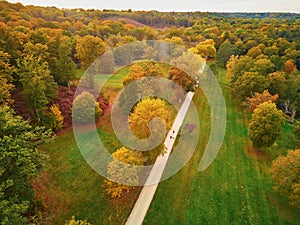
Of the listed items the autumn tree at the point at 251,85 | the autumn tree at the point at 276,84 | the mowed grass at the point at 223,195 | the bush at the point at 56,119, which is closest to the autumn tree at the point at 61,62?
the bush at the point at 56,119

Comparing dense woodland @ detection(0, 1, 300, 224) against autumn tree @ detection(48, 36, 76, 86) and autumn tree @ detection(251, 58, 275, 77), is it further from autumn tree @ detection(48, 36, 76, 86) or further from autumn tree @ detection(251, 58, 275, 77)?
autumn tree @ detection(251, 58, 275, 77)

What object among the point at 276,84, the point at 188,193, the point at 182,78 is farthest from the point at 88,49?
the point at 276,84

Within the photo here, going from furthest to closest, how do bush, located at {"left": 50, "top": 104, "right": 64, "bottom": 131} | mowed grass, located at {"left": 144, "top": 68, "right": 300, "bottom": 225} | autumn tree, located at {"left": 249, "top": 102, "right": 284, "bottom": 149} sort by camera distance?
bush, located at {"left": 50, "top": 104, "right": 64, "bottom": 131} → autumn tree, located at {"left": 249, "top": 102, "right": 284, "bottom": 149} → mowed grass, located at {"left": 144, "top": 68, "right": 300, "bottom": 225}

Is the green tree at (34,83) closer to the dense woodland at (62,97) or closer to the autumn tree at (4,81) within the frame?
→ the dense woodland at (62,97)

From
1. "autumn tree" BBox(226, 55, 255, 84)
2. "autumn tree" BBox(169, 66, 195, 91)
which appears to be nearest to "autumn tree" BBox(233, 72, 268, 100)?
"autumn tree" BBox(226, 55, 255, 84)

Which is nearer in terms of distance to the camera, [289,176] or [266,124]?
[289,176]

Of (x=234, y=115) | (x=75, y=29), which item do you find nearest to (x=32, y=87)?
(x=234, y=115)

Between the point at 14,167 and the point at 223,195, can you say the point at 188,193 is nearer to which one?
the point at 223,195

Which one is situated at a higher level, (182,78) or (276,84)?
(182,78)
